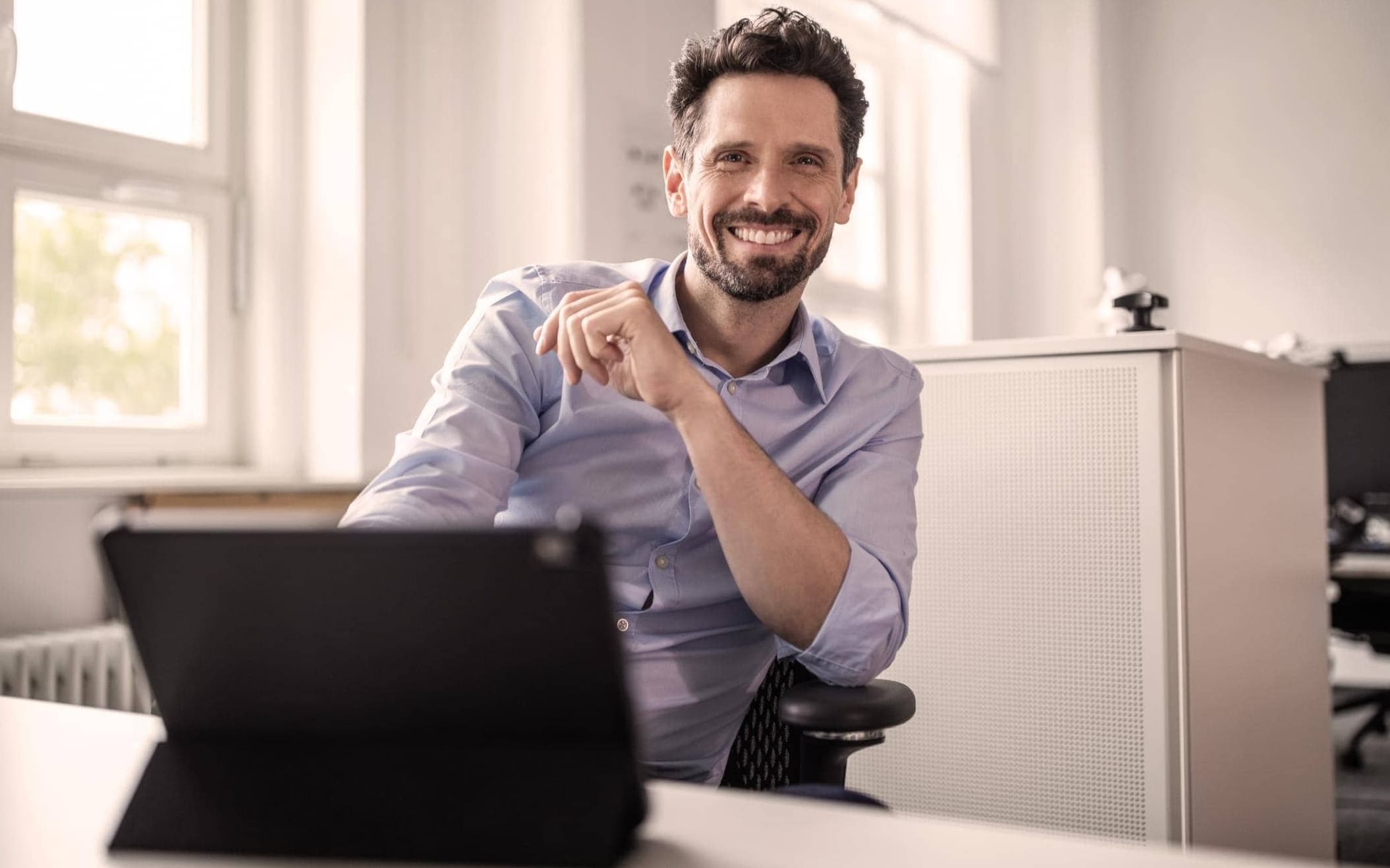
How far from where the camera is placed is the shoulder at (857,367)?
1.49 meters

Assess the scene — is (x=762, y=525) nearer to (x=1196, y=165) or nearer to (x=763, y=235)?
(x=763, y=235)

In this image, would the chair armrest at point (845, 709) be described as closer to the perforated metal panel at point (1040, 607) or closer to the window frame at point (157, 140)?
the perforated metal panel at point (1040, 607)

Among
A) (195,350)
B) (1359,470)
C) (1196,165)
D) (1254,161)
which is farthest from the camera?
(1196,165)

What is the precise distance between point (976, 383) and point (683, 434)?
0.80m

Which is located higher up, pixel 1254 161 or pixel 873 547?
pixel 1254 161

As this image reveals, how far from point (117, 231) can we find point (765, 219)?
1535 millimetres

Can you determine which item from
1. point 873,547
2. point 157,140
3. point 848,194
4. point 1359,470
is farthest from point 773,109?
point 1359,470

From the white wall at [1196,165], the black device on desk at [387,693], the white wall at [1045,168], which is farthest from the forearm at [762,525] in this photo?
the white wall at [1045,168]

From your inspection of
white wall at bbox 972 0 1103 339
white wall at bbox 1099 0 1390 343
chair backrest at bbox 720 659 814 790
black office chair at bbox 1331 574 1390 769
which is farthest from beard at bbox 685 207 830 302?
white wall at bbox 1099 0 1390 343

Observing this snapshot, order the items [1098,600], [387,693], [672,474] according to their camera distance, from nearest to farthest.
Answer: [387,693] < [672,474] < [1098,600]

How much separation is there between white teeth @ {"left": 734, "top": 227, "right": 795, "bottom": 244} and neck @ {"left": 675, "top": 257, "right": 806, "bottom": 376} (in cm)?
6

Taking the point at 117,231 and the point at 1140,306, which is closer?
the point at 1140,306

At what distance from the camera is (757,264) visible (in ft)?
4.72

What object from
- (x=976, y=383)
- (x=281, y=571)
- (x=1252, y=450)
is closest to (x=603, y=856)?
(x=281, y=571)
